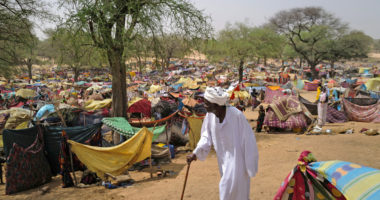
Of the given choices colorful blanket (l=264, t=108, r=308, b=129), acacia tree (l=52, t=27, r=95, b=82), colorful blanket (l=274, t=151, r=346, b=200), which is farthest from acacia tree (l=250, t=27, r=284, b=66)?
colorful blanket (l=274, t=151, r=346, b=200)

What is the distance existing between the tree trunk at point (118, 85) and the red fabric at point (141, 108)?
212 cm

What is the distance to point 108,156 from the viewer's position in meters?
5.87

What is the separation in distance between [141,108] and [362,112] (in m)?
8.54

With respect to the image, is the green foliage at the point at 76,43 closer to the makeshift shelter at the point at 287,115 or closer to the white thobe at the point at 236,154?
the white thobe at the point at 236,154

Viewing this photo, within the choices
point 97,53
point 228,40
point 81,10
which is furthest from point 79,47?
point 228,40

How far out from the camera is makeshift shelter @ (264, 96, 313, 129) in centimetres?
938

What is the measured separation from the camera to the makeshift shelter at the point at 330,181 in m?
2.06

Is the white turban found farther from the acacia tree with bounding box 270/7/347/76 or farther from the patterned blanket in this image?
the acacia tree with bounding box 270/7/347/76

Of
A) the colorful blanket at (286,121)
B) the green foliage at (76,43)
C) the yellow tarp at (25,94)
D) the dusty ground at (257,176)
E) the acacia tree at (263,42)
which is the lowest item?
the dusty ground at (257,176)

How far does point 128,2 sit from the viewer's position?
6.94m

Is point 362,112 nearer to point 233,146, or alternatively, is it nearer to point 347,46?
point 233,146

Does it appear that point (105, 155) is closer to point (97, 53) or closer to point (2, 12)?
point (97, 53)

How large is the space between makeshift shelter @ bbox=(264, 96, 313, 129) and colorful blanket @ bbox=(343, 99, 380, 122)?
214cm

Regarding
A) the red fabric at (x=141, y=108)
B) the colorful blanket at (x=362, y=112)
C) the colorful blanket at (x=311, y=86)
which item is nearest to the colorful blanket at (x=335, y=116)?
the colorful blanket at (x=362, y=112)
